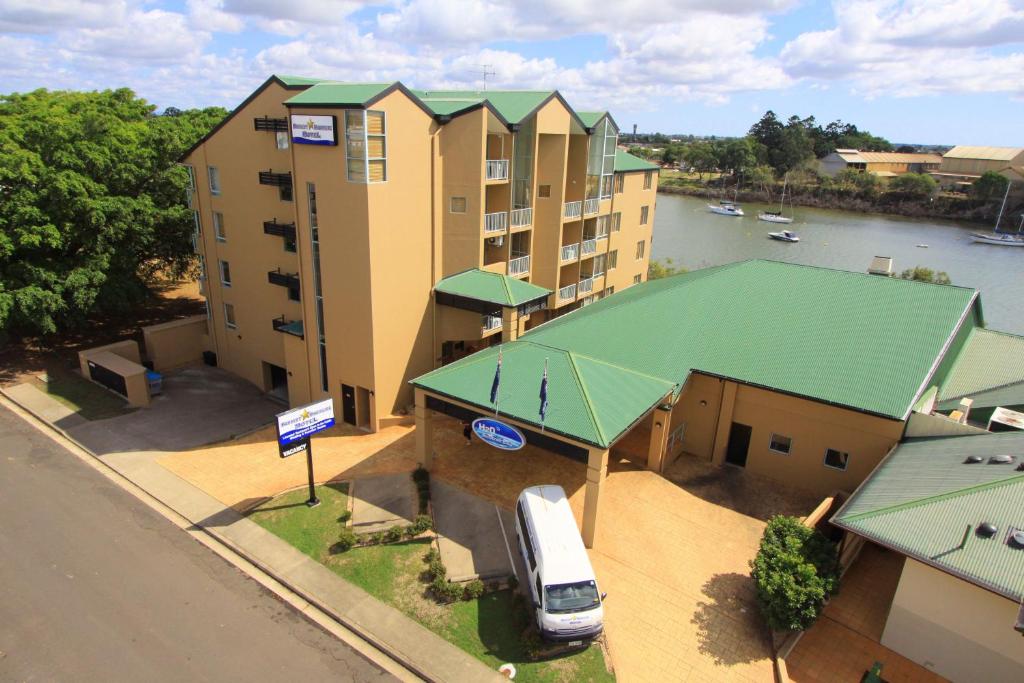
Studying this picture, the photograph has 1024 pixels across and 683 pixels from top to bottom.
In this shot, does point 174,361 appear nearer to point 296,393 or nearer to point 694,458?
point 296,393

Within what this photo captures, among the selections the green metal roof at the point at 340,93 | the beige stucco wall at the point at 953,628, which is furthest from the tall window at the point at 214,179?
the beige stucco wall at the point at 953,628

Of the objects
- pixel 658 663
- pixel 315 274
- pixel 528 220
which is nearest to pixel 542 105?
pixel 528 220

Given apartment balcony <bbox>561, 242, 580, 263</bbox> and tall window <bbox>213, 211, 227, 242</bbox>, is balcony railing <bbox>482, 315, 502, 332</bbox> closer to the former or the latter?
apartment balcony <bbox>561, 242, 580, 263</bbox>

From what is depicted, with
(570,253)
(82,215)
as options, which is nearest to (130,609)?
(82,215)

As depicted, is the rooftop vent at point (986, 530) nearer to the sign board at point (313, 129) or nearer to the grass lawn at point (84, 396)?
the sign board at point (313, 129)

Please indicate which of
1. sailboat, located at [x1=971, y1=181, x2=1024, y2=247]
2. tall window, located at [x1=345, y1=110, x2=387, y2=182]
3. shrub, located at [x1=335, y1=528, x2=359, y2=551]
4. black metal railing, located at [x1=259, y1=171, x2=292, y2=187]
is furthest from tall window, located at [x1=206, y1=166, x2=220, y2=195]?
sailboat, located at [x1=971, y1=181, x2=1024, y2=247]

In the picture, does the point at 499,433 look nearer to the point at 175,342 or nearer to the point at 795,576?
the point at 795,576
